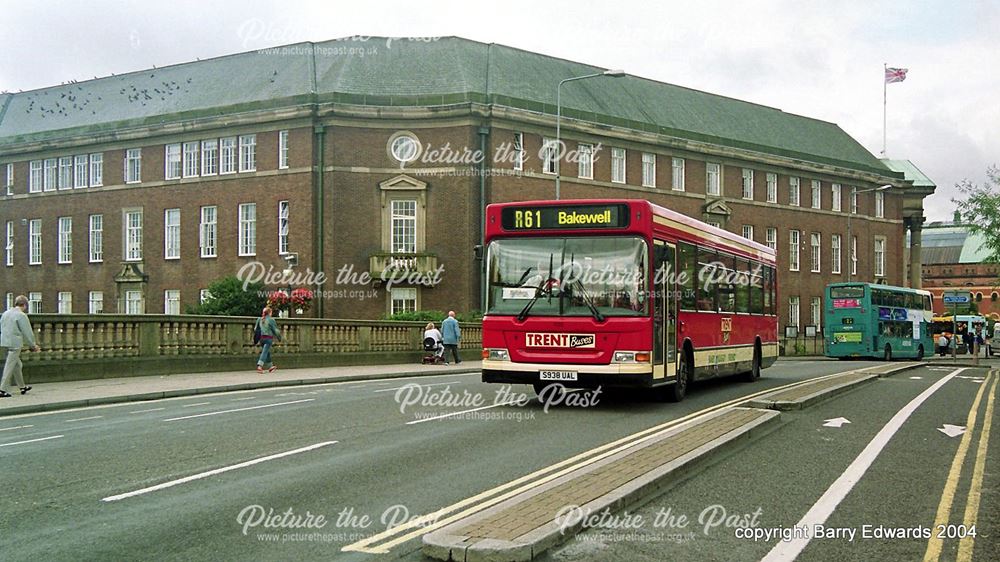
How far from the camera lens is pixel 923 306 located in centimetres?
5400

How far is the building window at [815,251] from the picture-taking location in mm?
72625

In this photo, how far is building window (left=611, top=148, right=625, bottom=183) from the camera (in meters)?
57.9

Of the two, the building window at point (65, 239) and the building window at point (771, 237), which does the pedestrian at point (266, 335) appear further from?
the building window at point (771, 237)

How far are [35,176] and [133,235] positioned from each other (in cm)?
953

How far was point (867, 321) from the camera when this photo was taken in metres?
46.8

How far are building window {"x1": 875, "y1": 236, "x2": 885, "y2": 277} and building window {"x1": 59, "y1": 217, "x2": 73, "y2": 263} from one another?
2338 inches

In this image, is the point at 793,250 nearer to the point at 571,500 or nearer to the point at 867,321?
the point at 867,321

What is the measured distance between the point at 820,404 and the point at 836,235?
6099cm

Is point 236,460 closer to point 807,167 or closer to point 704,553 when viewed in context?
point 704,553

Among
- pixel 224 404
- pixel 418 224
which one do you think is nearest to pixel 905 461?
pixel 224 404

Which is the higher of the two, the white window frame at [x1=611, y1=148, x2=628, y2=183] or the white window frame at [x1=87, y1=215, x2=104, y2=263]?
the white window frame at [x1=611, y1=148, x2=628, y2=183]

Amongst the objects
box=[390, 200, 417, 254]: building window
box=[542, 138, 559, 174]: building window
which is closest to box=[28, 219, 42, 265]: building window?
box=[390, 200, 417, 254]: building window

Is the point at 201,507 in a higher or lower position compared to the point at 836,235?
lower

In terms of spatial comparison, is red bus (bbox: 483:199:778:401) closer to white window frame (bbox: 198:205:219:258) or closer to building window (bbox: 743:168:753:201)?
white window frame (bbox: 198:205:219:258)
